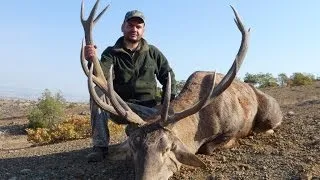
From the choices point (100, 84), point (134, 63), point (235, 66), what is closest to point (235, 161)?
point (235, 66)

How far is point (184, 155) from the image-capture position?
250 inches

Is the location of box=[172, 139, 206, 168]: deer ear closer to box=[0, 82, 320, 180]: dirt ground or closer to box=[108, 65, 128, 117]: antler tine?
box=[0, 82, 320, 180]: dirt ground

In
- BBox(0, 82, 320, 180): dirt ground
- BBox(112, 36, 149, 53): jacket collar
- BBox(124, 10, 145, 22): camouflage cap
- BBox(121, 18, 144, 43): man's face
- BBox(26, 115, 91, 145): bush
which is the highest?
BBox(124, 10, 145, 22): camouflage cap

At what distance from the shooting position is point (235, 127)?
25.2ft

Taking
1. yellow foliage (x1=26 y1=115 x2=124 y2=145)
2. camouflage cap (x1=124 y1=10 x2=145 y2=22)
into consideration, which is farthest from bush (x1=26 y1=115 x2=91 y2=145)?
camouflage cap (x1=124 y1=10 x2=145 y2=22)

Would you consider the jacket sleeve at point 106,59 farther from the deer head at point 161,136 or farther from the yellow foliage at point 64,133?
the yellow foliage at point 64,133

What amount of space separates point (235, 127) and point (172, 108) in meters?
1.02

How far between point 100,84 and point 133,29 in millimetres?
1343

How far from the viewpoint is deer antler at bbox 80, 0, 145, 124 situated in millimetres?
6434

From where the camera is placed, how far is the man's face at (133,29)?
326 inches

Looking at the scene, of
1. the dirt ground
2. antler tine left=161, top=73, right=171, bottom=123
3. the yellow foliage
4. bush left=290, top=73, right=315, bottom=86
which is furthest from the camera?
bush left=290, top=73, right=315, bottom=86

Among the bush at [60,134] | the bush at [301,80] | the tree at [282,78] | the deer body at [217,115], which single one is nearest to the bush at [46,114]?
the bush at [60,134]

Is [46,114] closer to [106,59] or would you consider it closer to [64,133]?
[64,133]

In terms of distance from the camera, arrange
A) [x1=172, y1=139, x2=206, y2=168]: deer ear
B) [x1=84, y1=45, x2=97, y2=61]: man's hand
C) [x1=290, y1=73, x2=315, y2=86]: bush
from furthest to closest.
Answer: [x1=290, y1=73, x2=315, y2=86]: bush
[x1=84, y1=45, x2=97, y2=61]: man's hand
[x1=172, y1=139, x2=206, y2=168]: deer ear
